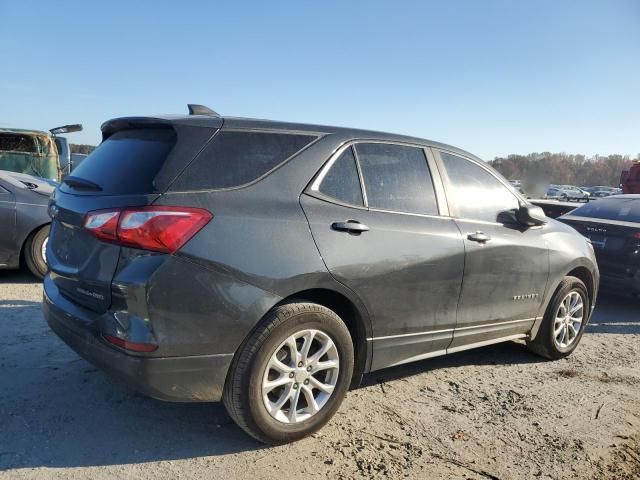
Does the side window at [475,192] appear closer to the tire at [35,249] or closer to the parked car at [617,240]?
the parked car at [617,240]

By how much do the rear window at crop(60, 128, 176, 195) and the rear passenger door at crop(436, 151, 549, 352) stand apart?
6.69ft

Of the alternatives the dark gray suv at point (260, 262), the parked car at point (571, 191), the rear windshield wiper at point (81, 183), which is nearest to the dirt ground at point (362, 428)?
the dark gray suv at point (260, 262)

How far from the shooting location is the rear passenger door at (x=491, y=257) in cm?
379

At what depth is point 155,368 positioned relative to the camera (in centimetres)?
253

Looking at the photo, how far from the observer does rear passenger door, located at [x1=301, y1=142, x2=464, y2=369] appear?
10.0ft

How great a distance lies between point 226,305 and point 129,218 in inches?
25.1

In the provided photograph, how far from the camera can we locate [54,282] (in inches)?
124

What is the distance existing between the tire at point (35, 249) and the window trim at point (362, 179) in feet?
14.7

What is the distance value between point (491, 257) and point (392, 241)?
3.41ft

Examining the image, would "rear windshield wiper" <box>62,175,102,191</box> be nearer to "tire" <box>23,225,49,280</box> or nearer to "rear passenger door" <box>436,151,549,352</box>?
"rear passenger door" <box>436,151,549,352</box>

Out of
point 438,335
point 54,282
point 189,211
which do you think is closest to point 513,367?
point 438,335

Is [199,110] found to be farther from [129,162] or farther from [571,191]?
[571,191]

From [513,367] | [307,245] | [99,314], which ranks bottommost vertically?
[513,367]

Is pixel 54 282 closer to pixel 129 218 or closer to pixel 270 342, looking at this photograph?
pixel 129 218
